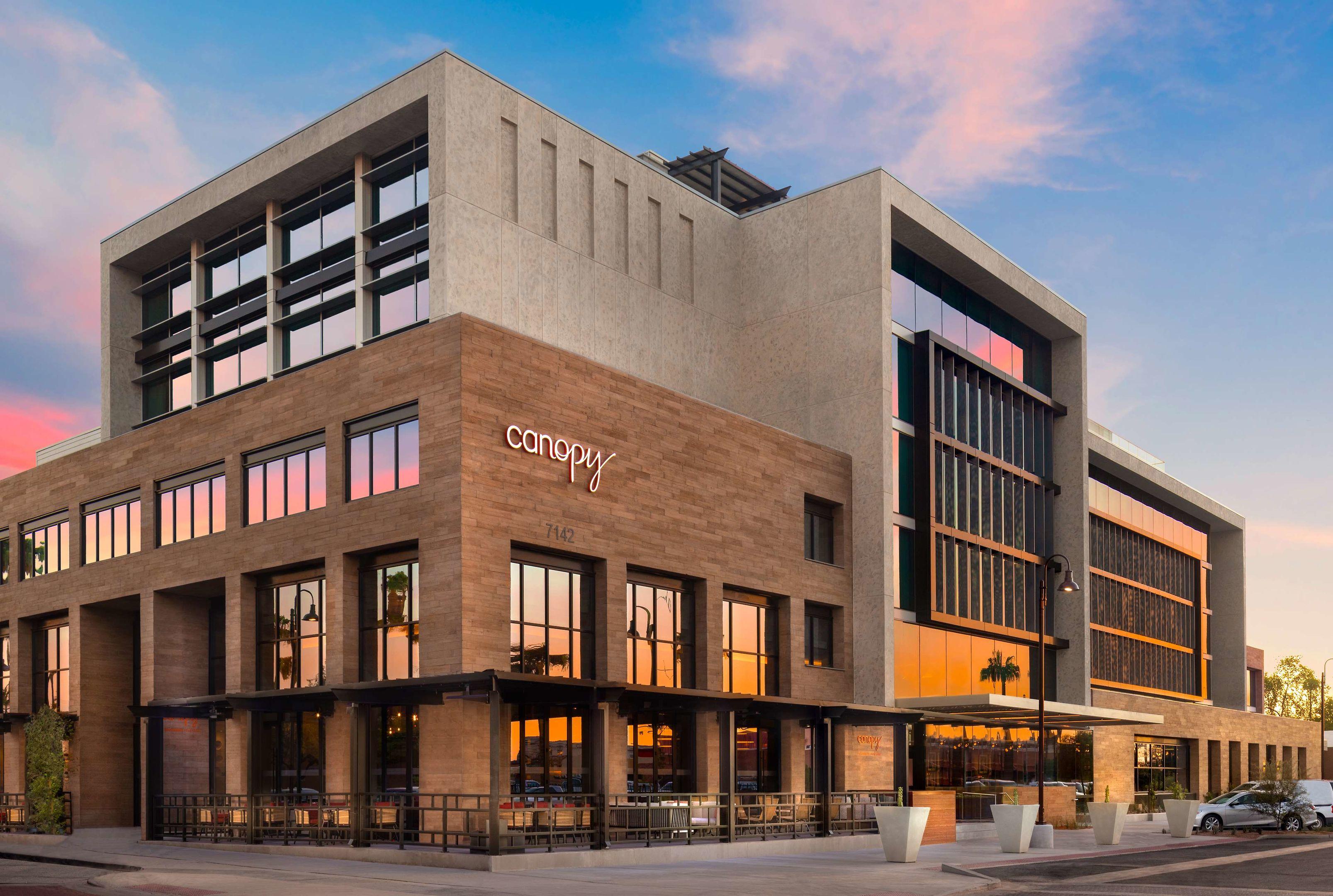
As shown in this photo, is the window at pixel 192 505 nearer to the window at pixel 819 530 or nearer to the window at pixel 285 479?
the window at pixel 285 479

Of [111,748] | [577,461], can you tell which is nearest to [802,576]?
[577,461]

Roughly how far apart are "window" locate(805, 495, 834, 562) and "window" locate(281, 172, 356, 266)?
17.7 m

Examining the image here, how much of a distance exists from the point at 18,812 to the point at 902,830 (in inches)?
1164

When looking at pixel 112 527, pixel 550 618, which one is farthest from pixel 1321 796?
pixel 112 527

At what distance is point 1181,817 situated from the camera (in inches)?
1759

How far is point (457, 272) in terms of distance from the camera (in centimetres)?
3997

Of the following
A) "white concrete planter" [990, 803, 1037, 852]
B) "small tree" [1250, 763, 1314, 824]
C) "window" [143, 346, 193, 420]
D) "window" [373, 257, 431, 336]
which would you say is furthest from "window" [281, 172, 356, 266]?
"small tree" [1250, 763, 1314, 824]

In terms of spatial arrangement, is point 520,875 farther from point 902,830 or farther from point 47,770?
point 47,770

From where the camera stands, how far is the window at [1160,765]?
6669cm

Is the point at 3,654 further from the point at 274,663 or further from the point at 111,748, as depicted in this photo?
the point at 274,663

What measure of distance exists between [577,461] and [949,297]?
23.7 m

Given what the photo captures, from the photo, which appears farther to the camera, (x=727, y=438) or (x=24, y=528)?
(x=24, y=528)

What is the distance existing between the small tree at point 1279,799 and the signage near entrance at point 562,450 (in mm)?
28068

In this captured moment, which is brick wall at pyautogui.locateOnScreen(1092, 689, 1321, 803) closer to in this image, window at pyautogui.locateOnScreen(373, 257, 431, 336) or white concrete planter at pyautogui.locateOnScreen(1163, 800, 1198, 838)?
white concrete planter at pyautogui.locateOnScreen(1163, 800, 1198, 838)
